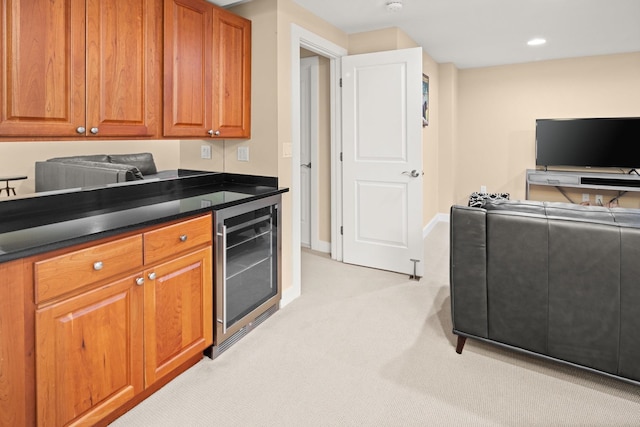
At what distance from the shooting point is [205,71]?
2.54 meters

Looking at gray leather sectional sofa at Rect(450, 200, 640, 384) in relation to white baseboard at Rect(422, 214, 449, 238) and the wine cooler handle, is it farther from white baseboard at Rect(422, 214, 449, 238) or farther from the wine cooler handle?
white baseboard at Rect(422, 214, 449, 238)

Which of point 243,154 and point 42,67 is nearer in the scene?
point 42,67

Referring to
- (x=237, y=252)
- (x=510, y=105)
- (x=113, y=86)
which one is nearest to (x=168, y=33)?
(x=113, y=86)

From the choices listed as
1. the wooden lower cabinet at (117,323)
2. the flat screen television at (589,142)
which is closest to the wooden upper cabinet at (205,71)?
the wooden lower cabinet at (117,323)

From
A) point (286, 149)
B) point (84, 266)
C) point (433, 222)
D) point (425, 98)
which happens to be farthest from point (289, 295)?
point (433, 222)

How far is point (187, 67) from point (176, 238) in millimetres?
1099

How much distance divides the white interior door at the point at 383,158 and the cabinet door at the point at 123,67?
1959mm

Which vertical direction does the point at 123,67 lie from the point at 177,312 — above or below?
above

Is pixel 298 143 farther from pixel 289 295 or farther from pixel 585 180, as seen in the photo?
pixel 585 180

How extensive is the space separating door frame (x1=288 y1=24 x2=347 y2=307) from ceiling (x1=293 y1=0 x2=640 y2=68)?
0.23m

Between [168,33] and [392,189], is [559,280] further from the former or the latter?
[168,33]

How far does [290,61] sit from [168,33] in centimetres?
90

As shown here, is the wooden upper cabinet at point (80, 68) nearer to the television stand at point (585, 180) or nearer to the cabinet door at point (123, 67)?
the cabinet door at point (123, 67)

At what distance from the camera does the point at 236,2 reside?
278 centimetres
